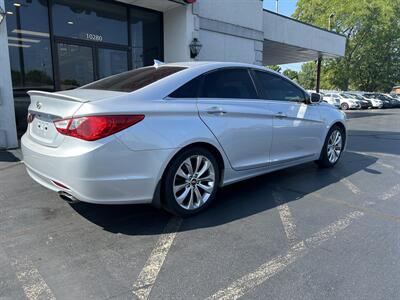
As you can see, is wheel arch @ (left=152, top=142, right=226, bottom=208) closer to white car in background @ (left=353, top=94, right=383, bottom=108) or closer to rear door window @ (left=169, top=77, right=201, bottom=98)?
rear door window @ (left=169, top=77, right=201, bottom=98)

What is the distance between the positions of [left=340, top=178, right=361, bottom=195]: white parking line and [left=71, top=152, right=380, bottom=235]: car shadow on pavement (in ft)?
0.35

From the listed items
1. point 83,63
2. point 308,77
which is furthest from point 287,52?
point 308,77

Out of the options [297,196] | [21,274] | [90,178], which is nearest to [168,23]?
[297,196]

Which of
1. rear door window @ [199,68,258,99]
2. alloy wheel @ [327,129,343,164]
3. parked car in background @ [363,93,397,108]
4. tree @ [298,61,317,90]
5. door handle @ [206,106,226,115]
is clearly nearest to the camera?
door handle @ [206,106,226,115]

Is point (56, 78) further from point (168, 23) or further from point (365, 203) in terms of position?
point (365, 203)

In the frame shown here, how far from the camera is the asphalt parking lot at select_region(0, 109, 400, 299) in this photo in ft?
7.65

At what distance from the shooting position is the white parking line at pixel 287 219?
3.12m

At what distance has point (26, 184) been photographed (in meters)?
4.53

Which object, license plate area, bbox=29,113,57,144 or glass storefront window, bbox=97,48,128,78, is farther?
glass storefront window, bbox=97,48,128,78

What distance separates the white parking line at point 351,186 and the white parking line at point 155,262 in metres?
2.52

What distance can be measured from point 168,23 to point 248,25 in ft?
10.2

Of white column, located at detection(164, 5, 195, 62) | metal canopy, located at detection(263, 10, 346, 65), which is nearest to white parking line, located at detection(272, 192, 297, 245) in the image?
white column, located at detection(164, 5, 195, 62)

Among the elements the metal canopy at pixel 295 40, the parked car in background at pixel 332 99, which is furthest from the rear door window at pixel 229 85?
the parked car in background at pixel 332 99

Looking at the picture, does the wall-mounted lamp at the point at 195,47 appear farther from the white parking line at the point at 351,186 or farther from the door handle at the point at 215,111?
the door handle at the point at 215,111
